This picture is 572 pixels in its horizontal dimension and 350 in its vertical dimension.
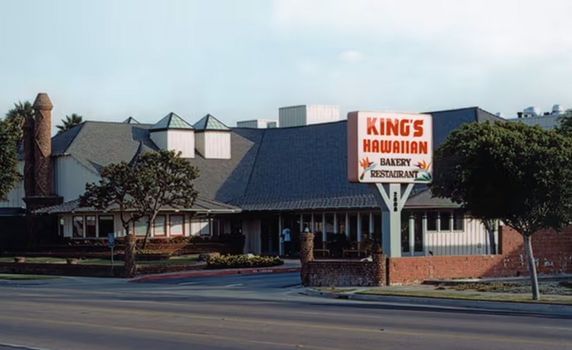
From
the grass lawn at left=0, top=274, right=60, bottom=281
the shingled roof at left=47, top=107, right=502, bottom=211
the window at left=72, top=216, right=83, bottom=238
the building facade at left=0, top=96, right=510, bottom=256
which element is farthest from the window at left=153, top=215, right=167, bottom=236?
the grass lawn at left=0, top=274, right=60, bottom=281

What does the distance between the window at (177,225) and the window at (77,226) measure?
5.26 m

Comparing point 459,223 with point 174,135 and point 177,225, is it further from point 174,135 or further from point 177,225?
point 174,135

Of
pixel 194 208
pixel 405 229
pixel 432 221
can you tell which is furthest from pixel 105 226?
pixel 432 221

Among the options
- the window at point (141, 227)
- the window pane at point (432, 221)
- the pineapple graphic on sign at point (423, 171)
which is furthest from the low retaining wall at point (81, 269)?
the pineapple graphic on sign at point (423, 171)

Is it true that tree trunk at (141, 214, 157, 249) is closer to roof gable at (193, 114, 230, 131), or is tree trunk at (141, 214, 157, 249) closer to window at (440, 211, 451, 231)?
roof gable at (193, 114, 230, 131)

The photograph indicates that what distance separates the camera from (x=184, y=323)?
2139 centimetres

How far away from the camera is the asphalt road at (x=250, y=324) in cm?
1744

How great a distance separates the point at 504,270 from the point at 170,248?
23.3 m

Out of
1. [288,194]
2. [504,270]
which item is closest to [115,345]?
[504,270]

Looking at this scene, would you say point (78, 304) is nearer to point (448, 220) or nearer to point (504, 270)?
point (504, 270)

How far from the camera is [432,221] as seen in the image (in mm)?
52312

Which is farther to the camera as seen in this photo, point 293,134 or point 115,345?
point 293,134

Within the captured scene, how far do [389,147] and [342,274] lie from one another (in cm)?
470

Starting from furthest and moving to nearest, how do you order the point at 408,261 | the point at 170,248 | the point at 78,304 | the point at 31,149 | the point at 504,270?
1. the point at 31,149
2. the point at 170,248
3. the point at 504,270
4. the point at 408,261
5. the point at 78,304
